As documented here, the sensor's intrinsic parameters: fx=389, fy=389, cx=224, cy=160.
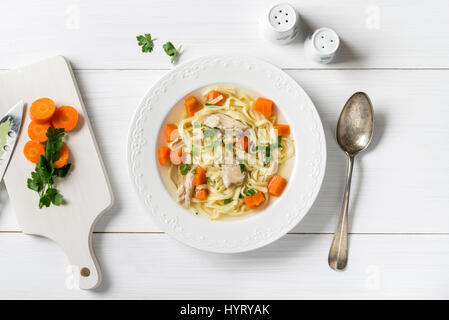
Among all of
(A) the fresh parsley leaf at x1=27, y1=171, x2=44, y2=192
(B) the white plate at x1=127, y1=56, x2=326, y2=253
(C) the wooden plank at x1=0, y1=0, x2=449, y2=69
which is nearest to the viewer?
(B) the white plate at x1=127, y1=56, x2=326, y2=253

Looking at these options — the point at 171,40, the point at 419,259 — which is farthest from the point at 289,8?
the point at 419,259

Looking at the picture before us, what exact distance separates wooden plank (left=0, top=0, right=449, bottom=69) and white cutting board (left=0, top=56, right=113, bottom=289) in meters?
0.17

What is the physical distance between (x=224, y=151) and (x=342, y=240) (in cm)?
106

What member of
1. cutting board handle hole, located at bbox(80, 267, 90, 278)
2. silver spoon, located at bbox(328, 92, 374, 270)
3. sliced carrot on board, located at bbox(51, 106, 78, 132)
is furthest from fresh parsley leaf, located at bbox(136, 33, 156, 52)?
cutting board handle hole, located at bbox(80, 267, 90, 278)

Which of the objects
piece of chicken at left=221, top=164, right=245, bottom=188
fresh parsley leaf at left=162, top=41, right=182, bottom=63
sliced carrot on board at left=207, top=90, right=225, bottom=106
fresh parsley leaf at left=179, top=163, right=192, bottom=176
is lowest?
piece of chicken at left=221, top=164, right=245, bottom=188

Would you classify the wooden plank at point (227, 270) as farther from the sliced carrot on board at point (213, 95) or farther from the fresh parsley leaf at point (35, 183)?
the sliced carrot on board at point (213, 95)

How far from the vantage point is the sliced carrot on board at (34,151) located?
2773mm

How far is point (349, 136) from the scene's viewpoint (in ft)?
9.12

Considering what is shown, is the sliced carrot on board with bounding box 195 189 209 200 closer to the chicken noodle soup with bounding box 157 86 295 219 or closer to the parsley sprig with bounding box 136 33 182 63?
the chicken noodle soup with bounding box 157 86 295 219

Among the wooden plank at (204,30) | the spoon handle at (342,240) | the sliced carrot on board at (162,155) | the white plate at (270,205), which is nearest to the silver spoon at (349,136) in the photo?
the spoon handle at (342,240)

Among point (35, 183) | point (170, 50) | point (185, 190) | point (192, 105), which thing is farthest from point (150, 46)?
point (35, 183)

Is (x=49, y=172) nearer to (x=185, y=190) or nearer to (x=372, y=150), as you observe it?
(x=185, y=190)

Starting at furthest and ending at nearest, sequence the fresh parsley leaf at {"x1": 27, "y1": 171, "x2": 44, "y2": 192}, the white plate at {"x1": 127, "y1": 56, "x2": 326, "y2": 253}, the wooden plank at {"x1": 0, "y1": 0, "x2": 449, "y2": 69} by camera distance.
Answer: the wooden plank at {"x1": 0, "y1": 0, "x2": 449, "y2": 69} < the fresh parsley leaf at {"x1": 27, "y1": 171, "x2": 44, "y2": 192} < the white plate at {"x1": 127, "y1": 56, "x2": 326, "y2": 253}

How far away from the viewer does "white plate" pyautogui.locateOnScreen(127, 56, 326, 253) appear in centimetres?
265
